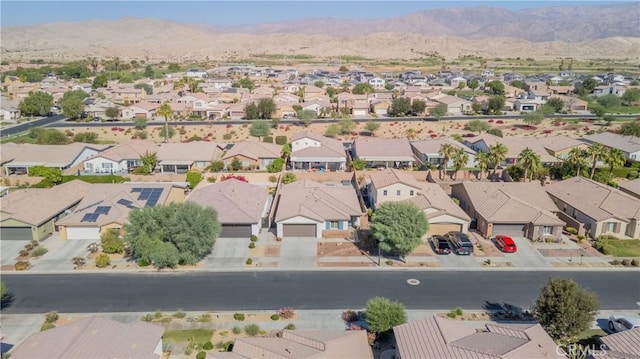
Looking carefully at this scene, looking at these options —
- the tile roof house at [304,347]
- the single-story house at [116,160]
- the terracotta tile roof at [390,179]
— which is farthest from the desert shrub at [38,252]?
the terracotta tile roof at [390,179]

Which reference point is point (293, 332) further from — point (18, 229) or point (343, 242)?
point (18, 229)

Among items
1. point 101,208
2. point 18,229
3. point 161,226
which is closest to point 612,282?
point 161,226

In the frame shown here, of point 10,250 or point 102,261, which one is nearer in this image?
point 102,261

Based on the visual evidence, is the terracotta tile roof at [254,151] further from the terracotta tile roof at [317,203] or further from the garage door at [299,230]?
the garage door at [299,230]

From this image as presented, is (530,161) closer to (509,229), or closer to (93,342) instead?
(509,229)

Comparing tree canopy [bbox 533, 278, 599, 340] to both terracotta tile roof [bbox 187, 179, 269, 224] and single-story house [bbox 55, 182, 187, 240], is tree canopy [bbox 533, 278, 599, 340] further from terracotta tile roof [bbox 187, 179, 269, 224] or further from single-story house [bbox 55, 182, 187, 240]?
single-story house [bbox 55, 182, 187, 240]

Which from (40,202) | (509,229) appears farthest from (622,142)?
(40,202)
